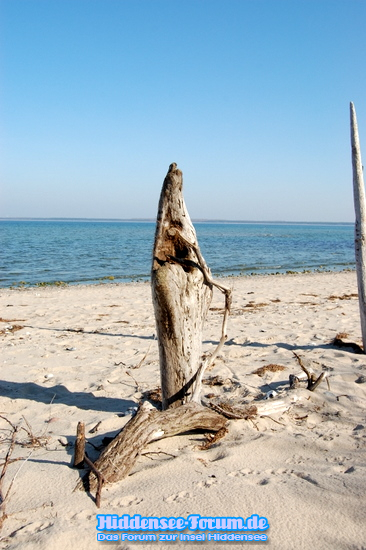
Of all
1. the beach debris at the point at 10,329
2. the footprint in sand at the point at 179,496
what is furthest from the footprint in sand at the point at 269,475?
the beach debris at the point at 10,329

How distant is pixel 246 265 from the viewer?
87.1 feet

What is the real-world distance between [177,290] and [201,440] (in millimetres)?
1319

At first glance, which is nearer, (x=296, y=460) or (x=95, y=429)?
(x=296, y=460)

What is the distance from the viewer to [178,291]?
381cm

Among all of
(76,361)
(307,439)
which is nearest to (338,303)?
(76,361)

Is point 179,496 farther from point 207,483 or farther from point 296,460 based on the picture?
point 296,460

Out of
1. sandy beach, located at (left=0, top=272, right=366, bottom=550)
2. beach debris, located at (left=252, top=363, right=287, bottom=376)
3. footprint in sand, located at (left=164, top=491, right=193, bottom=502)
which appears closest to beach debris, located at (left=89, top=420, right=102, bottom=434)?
sandy beach, located at (left=0, top=272, right=366, bottom=550)

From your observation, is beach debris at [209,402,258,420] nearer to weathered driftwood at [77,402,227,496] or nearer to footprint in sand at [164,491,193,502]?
weathered driftwood at [77,402,227,496]

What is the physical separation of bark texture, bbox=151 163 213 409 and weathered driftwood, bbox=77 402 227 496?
309 mm

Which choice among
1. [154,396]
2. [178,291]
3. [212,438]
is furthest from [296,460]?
[154,396]

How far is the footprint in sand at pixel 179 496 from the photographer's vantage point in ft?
9.58

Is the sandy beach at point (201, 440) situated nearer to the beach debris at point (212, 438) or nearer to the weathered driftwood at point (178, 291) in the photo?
the beach debris at point (212, 438)

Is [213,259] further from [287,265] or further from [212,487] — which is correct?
[212,487]

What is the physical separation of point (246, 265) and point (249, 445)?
76.2ft
